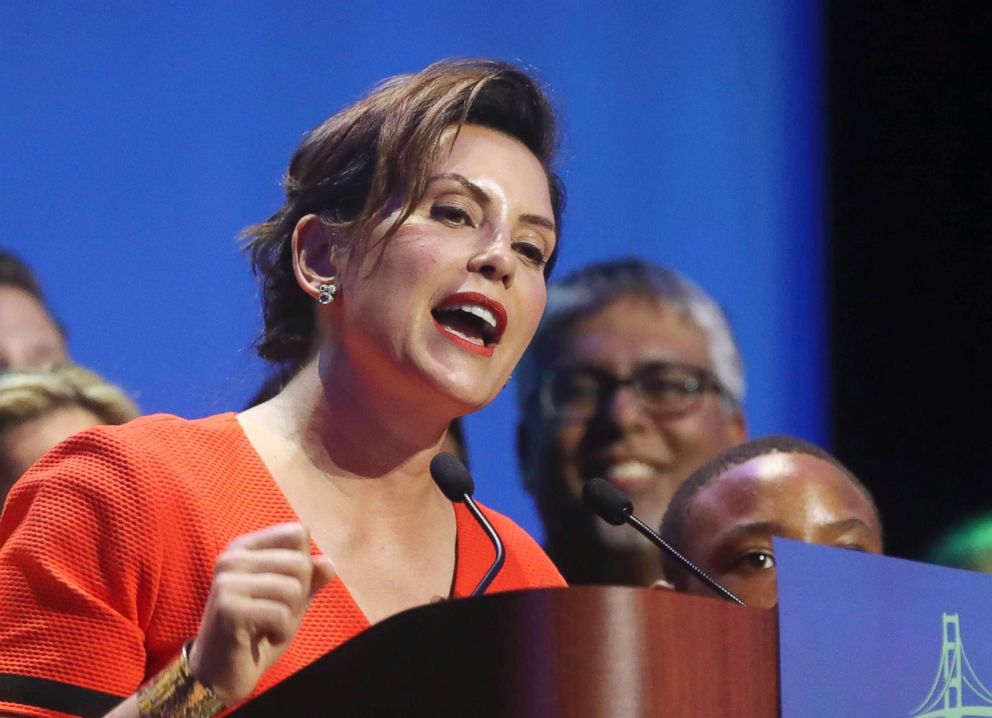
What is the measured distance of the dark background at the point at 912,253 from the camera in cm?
382

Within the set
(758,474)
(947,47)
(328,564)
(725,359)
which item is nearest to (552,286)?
(725,359)

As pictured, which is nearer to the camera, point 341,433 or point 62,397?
point 341,433

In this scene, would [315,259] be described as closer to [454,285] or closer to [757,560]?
[454,285]

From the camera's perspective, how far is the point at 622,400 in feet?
11.1

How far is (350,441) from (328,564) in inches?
23.4

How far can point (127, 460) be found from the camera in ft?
5.25

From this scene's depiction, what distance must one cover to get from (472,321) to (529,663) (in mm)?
773

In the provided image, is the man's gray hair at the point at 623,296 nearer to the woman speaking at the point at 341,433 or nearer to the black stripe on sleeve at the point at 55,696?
the woman speaking at the point at 341,433

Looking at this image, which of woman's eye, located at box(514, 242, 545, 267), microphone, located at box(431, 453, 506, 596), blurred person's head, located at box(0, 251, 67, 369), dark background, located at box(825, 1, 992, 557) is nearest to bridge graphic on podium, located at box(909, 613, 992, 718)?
microphone, located at box(431, 453, 506, 596)

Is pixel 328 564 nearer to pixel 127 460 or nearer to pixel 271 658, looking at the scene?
pixel 271 658

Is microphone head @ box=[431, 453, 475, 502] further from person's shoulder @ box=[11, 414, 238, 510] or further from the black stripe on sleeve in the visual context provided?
the black stripe on sleeve

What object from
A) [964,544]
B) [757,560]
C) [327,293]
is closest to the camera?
[327,293]

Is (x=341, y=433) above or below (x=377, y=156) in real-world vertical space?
below

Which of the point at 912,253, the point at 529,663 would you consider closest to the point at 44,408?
the point at 529,663
